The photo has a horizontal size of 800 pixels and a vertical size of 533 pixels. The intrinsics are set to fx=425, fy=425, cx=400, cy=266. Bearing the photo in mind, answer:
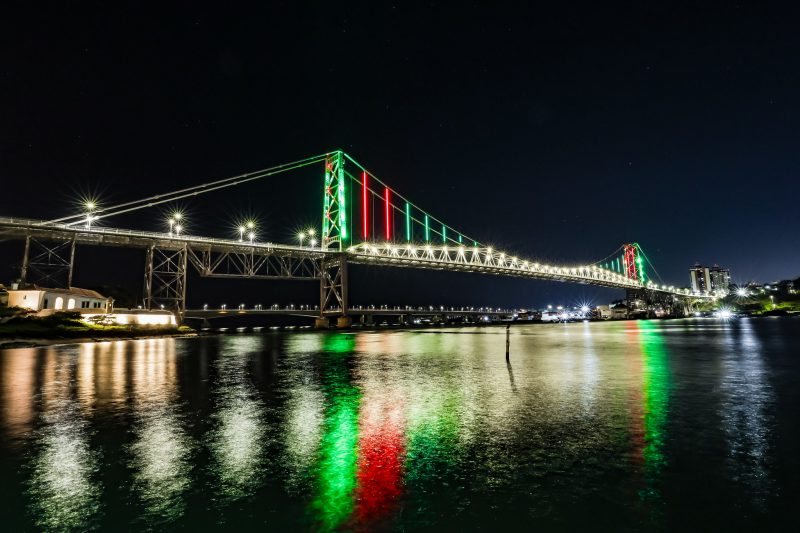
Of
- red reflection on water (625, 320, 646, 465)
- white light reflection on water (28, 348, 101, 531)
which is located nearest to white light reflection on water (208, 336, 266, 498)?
white light reflection on water (28, 348, 101, 531)

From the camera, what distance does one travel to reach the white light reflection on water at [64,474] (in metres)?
4.38

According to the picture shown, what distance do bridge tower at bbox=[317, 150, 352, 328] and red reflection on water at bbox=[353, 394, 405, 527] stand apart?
69565 mm

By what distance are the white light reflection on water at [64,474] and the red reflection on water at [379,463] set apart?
274 centimetres

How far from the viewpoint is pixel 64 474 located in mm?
5648

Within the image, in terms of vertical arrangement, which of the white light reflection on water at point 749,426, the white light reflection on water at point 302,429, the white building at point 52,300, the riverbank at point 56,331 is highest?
the white building at point 52,300

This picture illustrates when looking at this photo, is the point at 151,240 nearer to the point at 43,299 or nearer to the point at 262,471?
the point at 43,299

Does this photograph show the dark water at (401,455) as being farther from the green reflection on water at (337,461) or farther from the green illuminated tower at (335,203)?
the green illuminated tower at (335,203)

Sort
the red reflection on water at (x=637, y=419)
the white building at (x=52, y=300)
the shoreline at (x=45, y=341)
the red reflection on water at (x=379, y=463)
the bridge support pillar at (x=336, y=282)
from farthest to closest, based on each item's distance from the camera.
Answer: the bridge support pillar at (x=336, y=282)
the white building at (x=52, y=300)
the shoreline at (x=45, y=341)
the red reflection on water at (x=637, y=419)
the red reflection on water at (x=379, y=463)

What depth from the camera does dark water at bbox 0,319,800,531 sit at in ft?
14.4

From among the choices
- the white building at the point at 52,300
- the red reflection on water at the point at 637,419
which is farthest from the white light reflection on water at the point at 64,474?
the white building at the point at 52,300

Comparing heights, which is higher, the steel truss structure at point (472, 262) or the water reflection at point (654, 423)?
the steel truss structure at point (472, 262)

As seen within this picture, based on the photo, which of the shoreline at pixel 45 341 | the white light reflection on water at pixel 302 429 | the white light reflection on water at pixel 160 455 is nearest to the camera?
the white light reflection on water at pixel 160 455

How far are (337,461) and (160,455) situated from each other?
2.75 metres

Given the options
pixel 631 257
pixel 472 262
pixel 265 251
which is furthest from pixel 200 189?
pixel 631 257
